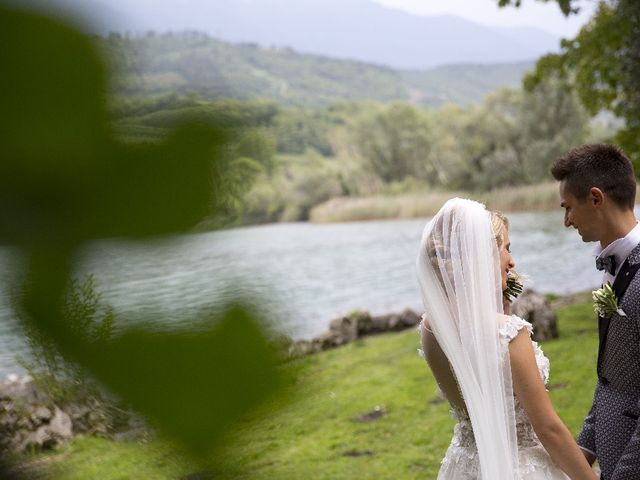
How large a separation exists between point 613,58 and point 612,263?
7054 millimetres

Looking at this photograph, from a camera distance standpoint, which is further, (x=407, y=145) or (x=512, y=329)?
(x=407, y=145)

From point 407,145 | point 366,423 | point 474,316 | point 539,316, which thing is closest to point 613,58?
point 539,316

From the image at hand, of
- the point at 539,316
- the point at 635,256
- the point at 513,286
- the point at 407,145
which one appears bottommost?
the point at 539,316

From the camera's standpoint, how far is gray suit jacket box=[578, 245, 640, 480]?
1.93 meters

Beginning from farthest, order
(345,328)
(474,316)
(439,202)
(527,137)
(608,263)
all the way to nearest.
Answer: (527,137)
(439,202)
(345,328)
(474,316)
(608,263)

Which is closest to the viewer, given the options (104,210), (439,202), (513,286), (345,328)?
(104,210)

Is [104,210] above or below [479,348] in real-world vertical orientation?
above

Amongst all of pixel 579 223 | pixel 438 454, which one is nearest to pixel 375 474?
pixel 438 454

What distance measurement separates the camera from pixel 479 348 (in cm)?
213

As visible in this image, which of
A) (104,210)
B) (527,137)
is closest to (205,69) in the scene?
(104,210)

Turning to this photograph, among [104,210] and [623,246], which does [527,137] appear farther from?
[104,210]

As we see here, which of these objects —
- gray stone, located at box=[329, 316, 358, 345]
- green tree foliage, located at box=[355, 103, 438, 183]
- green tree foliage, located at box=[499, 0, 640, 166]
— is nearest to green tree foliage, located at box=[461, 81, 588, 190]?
green tree foliage, located at box=[355, 103, 438, 183]

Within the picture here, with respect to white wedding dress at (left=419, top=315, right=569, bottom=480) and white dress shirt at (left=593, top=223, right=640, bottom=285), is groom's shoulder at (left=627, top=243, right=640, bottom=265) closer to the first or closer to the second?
white dress shirt at (left=593, top=223, right=640, bottom=285)

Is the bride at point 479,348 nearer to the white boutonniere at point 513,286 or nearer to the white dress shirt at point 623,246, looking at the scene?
the white boutonniere at point 513,286
